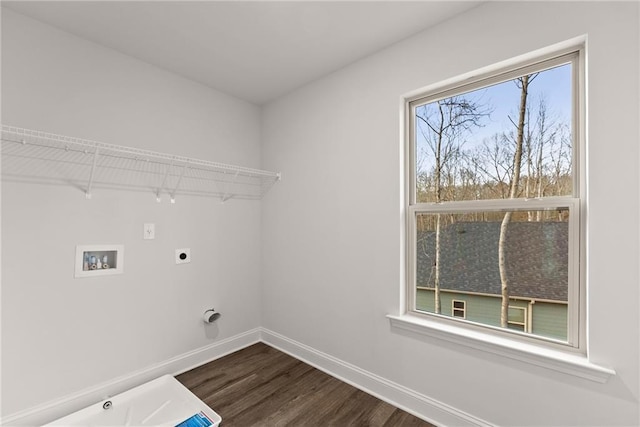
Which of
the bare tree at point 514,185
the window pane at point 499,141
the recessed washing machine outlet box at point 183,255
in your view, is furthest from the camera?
the recessed washing machine outlet box at point 183,255

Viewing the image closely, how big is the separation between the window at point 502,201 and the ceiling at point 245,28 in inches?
19.2

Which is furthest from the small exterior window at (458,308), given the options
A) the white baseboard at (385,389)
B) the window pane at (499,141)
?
the window pane at (499,141)

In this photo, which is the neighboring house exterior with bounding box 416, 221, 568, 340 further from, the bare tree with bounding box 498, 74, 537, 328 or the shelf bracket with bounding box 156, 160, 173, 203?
the shelf bracket with bounding box 156, 160, 173, 203

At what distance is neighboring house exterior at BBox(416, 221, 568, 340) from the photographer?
1.51m

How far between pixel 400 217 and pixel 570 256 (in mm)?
900

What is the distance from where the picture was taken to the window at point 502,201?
1.49 metres


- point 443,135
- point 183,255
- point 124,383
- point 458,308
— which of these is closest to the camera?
point 458,308

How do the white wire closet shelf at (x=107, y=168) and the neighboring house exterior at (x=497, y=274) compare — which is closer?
the neighboring house exterior at (x=497, y=274)

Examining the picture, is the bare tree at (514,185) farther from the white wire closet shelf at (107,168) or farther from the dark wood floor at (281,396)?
the white wire closet shelf at (107,168)

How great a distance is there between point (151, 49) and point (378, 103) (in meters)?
1.67

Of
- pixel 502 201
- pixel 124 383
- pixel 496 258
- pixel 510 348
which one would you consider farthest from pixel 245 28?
pixel 124 383

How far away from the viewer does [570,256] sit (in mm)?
1460

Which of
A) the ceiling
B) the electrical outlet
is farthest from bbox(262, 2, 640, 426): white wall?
the electrical outlet

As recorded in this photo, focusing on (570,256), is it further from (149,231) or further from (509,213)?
(149,231)
